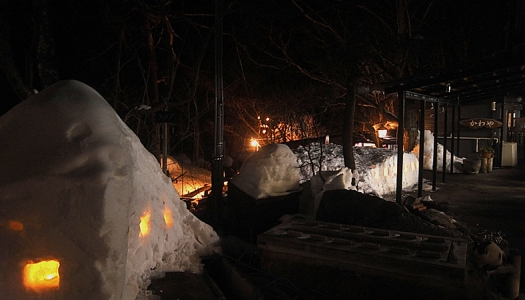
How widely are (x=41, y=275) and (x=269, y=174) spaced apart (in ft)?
17.2

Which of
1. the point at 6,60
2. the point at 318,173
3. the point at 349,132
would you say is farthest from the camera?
the point at 349,132

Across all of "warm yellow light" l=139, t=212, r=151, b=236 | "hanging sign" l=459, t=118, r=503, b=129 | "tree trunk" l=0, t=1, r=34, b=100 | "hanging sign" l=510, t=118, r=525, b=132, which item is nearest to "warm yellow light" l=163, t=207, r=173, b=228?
"warm yellow light" l=139, t=212, r=151, b=236

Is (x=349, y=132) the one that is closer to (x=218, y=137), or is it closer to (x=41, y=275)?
(x=218, y=137)

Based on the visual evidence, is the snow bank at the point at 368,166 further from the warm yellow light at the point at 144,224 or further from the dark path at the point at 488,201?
the warm yellow light at the point at 144,224

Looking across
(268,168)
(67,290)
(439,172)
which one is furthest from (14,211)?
(439,172)

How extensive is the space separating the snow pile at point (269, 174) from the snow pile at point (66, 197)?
4.10 metres

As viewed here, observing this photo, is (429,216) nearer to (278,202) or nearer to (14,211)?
(278,202)

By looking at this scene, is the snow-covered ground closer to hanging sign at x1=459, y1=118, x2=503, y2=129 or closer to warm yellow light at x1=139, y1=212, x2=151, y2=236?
warm yellow light at x1=139, y1=212, x2=151, y2=236

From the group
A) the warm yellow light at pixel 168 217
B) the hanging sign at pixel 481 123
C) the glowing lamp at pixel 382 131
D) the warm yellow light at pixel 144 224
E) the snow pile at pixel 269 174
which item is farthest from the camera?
the hanging sign at pixel 481 123

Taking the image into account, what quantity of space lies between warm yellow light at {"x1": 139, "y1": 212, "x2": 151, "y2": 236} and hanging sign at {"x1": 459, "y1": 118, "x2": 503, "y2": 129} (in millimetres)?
23055

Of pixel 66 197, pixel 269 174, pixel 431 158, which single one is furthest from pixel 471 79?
pixel 431 158

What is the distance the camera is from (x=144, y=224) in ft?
16.4

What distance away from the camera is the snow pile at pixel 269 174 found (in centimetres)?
823

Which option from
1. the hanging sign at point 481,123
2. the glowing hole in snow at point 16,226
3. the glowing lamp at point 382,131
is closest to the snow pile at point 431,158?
the glowing lamp at point 382,131
